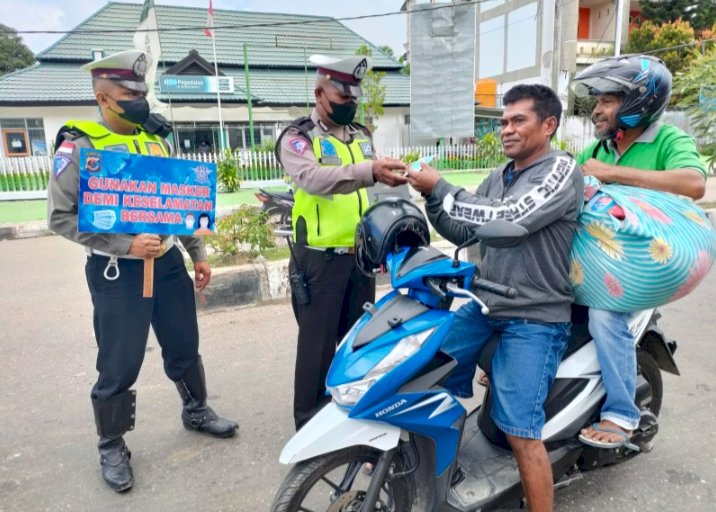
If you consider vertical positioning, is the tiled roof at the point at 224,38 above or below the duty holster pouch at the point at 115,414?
above

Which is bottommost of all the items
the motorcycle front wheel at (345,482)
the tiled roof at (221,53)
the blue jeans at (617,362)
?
the motorcycle front wheel at (345,482)

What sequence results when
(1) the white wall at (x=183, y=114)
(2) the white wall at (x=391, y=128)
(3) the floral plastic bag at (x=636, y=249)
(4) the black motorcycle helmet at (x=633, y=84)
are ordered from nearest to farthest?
(3) the floral plastic bag at (x=636, y=249), (4) the black motorcycle helmet at (x=633, y=84), (1) the white wall at (x=183, y=114), (2) the white wall at (x=391, y=128)

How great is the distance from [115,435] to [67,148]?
1.39 meters

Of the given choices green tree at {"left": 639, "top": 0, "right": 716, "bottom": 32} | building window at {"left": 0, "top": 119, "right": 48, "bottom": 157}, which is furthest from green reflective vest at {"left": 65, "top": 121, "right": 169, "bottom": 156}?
green tree at {"left": 639, "top": 0, "right": 716, "bottom": 32}

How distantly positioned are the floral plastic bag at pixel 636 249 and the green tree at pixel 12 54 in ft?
164

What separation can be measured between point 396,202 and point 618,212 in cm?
83

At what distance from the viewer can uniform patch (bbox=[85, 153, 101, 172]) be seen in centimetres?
229

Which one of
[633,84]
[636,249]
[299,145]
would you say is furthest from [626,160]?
[299,145]

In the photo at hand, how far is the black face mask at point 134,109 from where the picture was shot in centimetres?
250

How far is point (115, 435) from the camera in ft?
8.62

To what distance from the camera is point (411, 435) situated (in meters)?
1.96

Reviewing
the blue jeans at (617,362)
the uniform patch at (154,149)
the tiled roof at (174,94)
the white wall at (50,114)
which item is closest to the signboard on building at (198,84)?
the tiled roof at (174,94)

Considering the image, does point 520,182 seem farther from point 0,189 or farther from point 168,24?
point 168,24

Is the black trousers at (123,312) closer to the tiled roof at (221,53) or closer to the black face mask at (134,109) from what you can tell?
the black face mask at (134,109)
